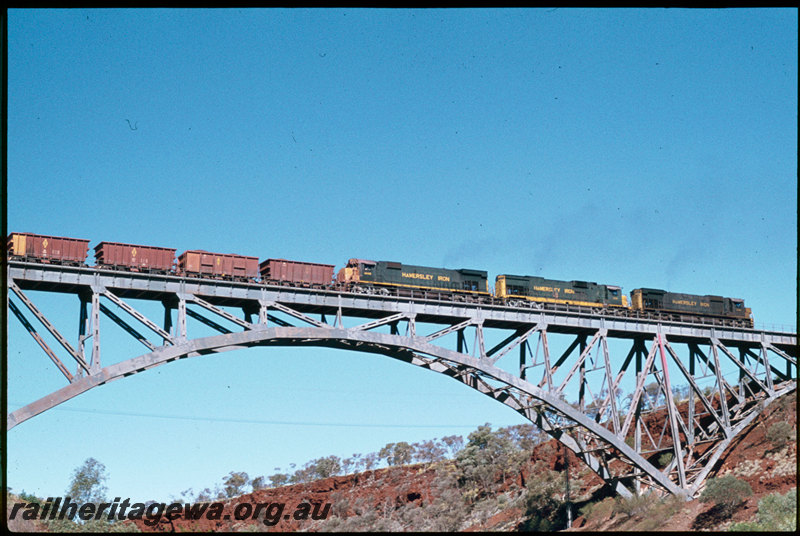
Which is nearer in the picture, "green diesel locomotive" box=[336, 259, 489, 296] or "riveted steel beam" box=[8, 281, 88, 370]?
"riveted steel beam" box=[8, 281, 88, 370]

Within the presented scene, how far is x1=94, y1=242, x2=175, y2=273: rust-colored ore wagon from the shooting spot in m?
38.8

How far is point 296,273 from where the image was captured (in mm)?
43031

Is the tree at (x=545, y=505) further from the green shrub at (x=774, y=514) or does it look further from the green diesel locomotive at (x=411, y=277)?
the green diesel locomotive at (x=411, y=277)

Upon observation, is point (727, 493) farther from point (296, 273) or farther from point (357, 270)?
point (296, 273)

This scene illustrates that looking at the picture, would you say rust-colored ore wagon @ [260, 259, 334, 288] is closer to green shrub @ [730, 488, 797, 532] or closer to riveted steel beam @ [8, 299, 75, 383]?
riveted steel beam @ [8, 299, 75, 383]

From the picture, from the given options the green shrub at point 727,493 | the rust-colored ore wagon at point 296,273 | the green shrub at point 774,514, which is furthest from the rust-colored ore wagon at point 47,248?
the green shrub at point 727,493

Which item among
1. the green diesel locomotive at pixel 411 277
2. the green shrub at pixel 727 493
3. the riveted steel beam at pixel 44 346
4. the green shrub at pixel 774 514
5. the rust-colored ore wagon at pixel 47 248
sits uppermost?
the green diesel locomotive at pixel 411 277

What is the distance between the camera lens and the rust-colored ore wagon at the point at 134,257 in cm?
3878

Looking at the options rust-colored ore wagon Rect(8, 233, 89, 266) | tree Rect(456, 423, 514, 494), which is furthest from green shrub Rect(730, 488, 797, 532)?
rust-colored ore wagon Rect(8, 233, 89, 266)

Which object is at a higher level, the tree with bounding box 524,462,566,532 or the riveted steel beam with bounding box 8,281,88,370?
the riveted steel beam with bounding box 8,281,88,370

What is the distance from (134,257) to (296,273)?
812 cm

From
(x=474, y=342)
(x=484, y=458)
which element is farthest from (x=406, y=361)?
(x=484, y=458)
